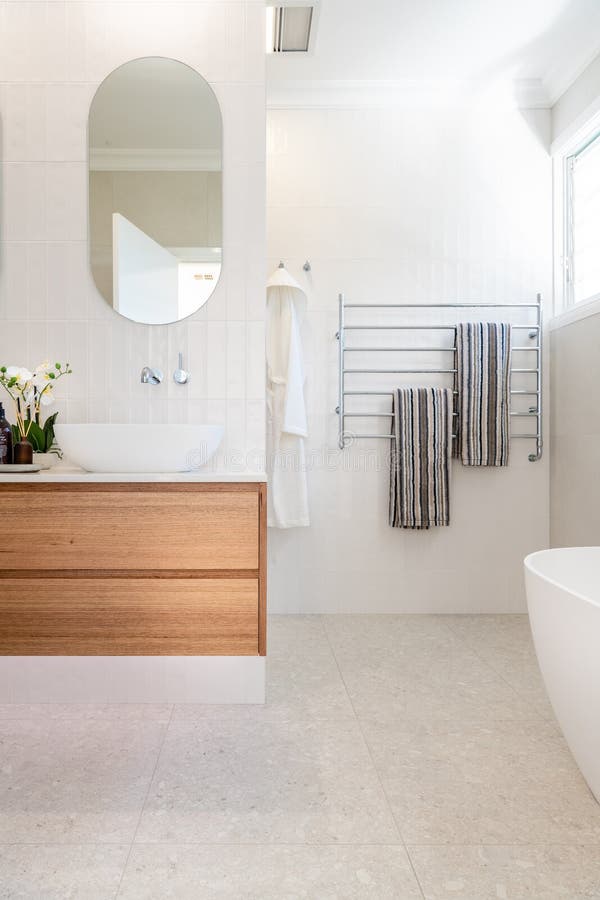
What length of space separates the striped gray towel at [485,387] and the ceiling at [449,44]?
1.21 meters

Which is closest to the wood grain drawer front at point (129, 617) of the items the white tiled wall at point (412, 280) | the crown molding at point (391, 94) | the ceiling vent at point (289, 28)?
the white tiled wall at point (412, 280)

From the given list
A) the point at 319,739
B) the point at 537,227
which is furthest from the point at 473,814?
the point at 537,227

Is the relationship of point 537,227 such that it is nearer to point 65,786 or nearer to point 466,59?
point 466,59

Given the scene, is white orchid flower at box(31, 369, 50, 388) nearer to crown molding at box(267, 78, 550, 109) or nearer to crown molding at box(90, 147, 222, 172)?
crown molding at box(90, 147, 222, 172)

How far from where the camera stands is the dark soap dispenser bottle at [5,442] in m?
2.31

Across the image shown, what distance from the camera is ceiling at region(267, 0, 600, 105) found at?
2.74 m

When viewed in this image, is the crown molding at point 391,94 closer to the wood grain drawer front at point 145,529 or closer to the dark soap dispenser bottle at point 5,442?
the dark soap dispenser bottle at point 5,442

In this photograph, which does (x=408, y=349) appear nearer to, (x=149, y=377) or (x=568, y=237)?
(x=568, y=237)

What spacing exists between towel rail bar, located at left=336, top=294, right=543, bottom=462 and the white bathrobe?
0.23m

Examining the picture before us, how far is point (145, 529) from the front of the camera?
7.10 feet

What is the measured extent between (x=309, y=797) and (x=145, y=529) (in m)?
0.95

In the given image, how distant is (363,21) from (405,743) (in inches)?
109

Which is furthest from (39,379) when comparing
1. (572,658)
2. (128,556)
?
(572,658)

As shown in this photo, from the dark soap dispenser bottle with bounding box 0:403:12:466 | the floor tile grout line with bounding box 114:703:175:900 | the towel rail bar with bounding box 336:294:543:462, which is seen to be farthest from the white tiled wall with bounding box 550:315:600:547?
the dark soap dispenser bottle with bounding box 0:403:12:466
